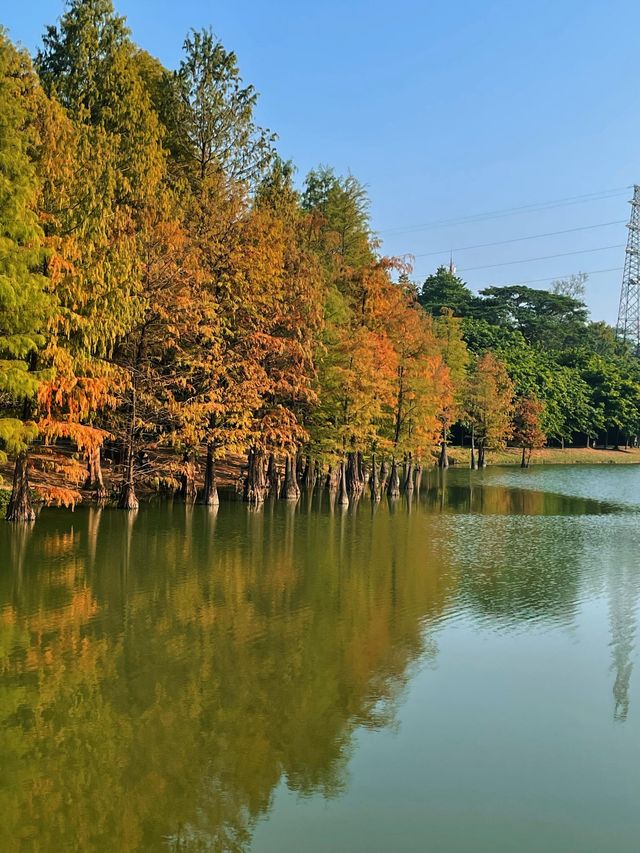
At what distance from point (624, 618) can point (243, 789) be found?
37.0ft

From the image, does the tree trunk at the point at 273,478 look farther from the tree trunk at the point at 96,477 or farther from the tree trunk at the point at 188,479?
the tree trunk at the point at 96,477

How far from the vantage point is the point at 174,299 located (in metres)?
30.9

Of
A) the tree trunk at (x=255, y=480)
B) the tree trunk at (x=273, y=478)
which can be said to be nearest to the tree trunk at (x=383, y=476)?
the tree trunk at (x=273, y=478)

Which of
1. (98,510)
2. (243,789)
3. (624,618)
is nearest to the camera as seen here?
(243,789)

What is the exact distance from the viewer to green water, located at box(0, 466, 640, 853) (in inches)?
314

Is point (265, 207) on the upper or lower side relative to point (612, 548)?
upper

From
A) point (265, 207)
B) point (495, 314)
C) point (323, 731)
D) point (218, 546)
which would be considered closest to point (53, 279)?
point (218, 546)

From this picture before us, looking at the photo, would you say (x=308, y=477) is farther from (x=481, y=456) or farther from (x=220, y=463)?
(x=481, y=456)

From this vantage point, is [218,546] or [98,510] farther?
[98,510]

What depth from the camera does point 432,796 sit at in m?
8.56

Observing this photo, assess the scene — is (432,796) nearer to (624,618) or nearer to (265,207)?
(624,618)

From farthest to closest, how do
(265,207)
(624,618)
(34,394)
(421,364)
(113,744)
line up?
(421,364), (265,207), (34,394), (624,618), (113,744)

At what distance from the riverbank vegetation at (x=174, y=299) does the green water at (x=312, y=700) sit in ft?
20.8

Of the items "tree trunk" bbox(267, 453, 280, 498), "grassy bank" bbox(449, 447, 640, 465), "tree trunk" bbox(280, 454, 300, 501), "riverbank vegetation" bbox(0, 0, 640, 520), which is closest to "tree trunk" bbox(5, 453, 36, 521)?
"riverbank vegetation" bbox(0, 0, 640, 520)
